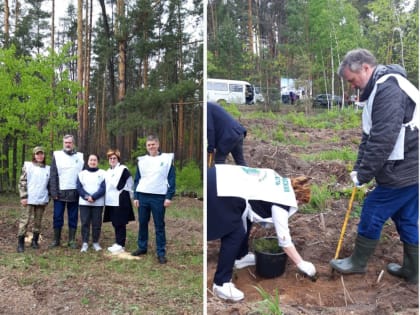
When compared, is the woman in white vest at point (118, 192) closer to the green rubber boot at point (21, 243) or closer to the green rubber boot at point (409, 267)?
the green rubber boot at point (21, 243)

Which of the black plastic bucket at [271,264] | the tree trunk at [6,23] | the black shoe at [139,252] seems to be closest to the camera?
the black plastic bucket at [271,264]

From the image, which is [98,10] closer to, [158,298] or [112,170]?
[112,170]

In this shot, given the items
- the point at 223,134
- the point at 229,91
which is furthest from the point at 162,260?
the point at 229,91

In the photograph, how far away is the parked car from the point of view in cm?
145

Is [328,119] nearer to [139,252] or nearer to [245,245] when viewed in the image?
[245,245]

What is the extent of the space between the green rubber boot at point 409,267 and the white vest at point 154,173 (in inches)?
76.8

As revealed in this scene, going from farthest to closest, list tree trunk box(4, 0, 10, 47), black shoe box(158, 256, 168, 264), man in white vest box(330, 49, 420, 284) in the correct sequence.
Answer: tree trunk box(4, 0, 10, 47) → black shoe box(158, 256, 168, 264) → man in white vest box(330, 49, 420, 284)

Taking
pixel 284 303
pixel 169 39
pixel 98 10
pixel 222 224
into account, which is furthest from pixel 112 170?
pixel 284 303

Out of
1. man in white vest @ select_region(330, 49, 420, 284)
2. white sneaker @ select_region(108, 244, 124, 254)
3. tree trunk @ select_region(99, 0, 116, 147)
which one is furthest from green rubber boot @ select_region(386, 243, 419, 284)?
tree trunk @ select_region(99, 0, 116, 147)

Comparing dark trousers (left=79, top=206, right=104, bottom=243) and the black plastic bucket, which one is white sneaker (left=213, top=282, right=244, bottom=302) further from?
dark trousers (left=79, top=206, right=104, bottom=243)

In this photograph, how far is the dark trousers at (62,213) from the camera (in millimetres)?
3648

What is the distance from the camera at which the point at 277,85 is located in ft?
5.00

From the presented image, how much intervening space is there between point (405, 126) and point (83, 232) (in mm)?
3053

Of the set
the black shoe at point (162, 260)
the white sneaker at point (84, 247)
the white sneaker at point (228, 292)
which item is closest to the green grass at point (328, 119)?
the white sneaker at point (228, 292)
